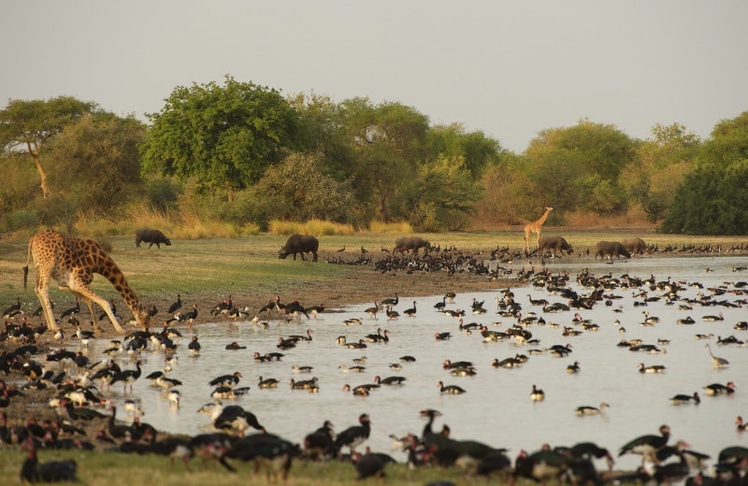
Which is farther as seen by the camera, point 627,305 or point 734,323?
point 627,305

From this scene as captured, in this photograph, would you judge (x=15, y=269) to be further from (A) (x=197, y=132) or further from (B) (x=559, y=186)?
(B) (x=559, y=186)

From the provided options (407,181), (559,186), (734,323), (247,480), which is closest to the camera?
(247,480)

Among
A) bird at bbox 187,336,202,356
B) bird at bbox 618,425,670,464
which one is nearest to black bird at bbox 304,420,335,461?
bird at bbox 618,425,670,464

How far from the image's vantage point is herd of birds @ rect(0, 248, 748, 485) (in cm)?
1030

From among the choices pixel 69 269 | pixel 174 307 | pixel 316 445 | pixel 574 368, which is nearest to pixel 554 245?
pixel 174 307

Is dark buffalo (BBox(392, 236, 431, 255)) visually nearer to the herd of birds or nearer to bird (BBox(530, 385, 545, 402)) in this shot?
the herd of birds

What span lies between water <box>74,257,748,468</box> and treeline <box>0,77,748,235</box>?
2951cm

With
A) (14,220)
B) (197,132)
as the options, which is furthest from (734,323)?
(197,132)

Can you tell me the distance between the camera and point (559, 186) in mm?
80250

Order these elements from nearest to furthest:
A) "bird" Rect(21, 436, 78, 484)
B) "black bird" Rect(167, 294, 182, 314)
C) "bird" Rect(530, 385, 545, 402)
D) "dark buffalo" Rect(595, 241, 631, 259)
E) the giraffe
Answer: "bird" Rect(21, 436, 78, 484), "bird" Rect(530, 385, 545, 402), the giraffe, "black bird" Rect(167, 294, 182, 314), "dark buffalo" Rect(595, 241, 631, 259)

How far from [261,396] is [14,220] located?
3638 cm

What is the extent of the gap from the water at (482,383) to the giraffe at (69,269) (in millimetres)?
1252

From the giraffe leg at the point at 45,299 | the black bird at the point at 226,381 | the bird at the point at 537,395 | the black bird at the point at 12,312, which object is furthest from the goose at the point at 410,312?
the black bird at the point at 226,381

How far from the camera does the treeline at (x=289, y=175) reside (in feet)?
192
